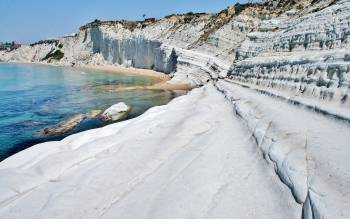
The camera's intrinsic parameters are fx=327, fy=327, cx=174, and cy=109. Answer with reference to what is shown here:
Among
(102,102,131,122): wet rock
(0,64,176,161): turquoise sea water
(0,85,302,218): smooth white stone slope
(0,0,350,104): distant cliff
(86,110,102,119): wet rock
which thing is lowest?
(0,64,176,161): turquoise sea water

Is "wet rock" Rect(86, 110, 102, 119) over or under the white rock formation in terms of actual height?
under

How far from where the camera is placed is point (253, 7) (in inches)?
1767

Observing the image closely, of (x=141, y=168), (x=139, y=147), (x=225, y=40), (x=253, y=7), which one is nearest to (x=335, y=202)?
(x=141, y=168)

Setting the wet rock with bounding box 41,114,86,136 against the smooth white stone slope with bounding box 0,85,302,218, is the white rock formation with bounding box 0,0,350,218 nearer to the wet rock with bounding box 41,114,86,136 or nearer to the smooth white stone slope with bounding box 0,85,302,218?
the smooth white stone slope with bounding box 0,85,302,218

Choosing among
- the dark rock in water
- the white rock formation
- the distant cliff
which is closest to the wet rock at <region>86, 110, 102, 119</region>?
the dark rock in water

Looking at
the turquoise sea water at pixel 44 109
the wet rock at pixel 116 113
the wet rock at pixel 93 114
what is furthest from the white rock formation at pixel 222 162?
the wet rock at pixel 93 114

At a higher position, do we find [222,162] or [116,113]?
[222,162]

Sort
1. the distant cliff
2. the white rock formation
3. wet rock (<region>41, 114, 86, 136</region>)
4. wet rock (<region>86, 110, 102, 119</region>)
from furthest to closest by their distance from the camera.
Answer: wet rock (<region>86, 110, 102, 119</region>) < wet rock (<region>41, 114, 86, 136</region>) < the distant cliff < the white rock formation

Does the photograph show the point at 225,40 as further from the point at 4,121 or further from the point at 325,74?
the point at 325,74

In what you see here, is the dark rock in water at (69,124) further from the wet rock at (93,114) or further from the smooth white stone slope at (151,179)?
the smooth white stone slope at (151,179)

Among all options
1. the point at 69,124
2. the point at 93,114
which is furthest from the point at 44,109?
the point at 69,124

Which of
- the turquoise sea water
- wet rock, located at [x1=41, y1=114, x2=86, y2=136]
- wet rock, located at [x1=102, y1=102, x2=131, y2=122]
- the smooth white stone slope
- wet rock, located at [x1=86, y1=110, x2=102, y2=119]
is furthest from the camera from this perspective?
wet rock, located at [x1=86, y1=110, x2=102, y2=119]

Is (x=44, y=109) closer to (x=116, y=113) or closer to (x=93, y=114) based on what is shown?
(x=93, y=114)

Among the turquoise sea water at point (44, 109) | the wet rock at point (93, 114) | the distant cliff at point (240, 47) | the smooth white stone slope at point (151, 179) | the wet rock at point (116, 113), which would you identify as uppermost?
the distant cliff at point (240, 47)
